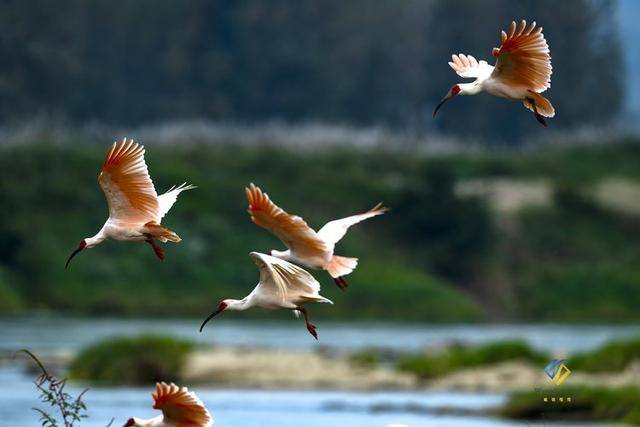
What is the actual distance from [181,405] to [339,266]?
1630 mm

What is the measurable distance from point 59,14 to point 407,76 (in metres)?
18.5

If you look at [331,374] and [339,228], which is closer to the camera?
[339,228]

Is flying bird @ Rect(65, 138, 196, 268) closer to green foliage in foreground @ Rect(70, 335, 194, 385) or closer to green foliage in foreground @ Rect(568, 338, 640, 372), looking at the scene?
green foliage in foreground @ Rect(568, 338, 640, 372)

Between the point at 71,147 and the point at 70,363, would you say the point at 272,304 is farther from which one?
the point at 71,147

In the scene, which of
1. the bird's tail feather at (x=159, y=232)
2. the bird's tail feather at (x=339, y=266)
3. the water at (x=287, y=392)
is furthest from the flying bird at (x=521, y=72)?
the water at (x=287, y=392)

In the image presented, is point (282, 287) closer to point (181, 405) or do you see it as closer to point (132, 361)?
point (181, 405)

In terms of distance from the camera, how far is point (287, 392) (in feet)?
91.1

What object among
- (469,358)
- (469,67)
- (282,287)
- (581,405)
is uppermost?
(469,358)

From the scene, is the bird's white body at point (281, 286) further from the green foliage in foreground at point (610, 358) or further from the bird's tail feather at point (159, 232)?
the green foliage in foreground at point (610, 358)

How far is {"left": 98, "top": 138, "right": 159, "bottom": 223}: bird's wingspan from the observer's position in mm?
14070

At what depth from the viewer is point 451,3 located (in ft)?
285

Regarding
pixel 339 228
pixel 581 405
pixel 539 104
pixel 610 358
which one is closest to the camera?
pixel 539 104

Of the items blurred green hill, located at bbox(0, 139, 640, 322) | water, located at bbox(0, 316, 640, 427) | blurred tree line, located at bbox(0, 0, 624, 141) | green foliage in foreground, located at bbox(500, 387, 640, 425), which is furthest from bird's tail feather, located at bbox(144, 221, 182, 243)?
blurred tree line, located at bbox(0, 0, 624, 141)

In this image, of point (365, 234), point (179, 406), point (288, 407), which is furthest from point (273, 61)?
point (179, 406)
